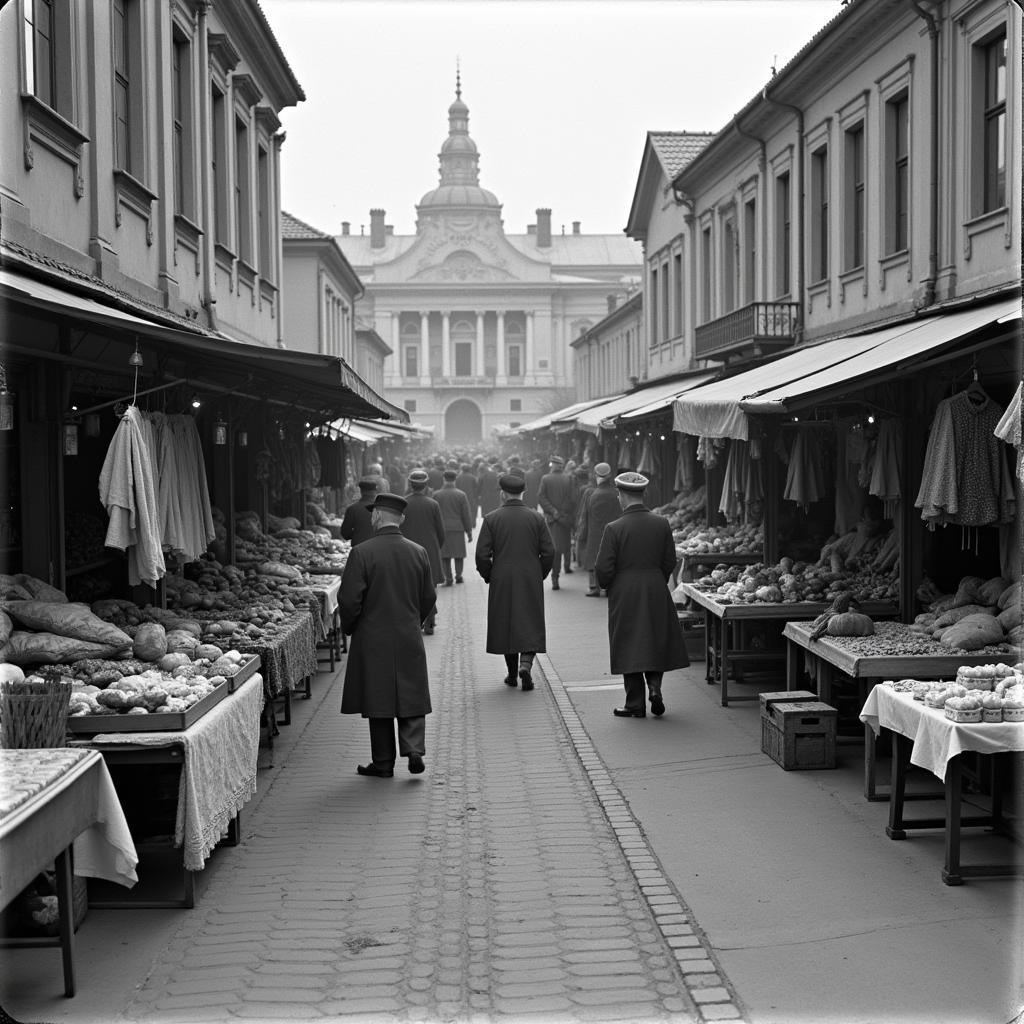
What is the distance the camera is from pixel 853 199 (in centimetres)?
1667

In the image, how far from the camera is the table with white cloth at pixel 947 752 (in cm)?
602

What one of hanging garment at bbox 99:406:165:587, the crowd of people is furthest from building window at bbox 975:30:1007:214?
hanging garment at bbox 99:406:165:587

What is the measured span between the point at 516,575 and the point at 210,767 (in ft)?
18.4

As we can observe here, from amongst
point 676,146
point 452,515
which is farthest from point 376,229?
point 452,515

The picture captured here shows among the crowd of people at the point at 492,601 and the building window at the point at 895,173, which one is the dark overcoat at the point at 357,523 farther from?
the building window at the point at 895,173

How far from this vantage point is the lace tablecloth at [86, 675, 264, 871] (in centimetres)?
595

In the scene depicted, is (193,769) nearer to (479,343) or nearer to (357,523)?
(357,523)

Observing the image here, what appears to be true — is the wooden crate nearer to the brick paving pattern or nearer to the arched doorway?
the brick paving pattern

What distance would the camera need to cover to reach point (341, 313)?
40750 millimetres

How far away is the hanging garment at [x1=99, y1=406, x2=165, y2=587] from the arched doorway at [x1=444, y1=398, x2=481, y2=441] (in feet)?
281

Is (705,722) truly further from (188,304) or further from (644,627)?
(188,304)

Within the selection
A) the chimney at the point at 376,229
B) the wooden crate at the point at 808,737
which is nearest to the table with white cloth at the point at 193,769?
the wooden crate at the point at 808,737

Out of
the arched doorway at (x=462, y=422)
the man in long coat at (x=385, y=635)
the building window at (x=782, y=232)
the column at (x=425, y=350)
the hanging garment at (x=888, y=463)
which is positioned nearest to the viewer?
the man in long coat at (x=385, y=635)

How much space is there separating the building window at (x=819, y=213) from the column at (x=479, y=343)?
7280 centimetres
